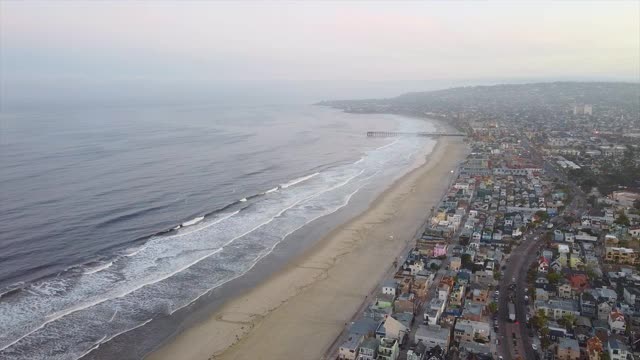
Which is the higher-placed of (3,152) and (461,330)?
(3,152)

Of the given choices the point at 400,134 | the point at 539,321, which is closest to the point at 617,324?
the point at 539,321

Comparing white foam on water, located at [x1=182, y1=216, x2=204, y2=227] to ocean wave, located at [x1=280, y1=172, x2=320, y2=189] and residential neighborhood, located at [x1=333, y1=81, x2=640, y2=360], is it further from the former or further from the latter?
residential neighborhood, located at [x1=333, y1=81, x2=640, y2=360]

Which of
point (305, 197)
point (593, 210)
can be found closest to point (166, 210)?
point (305, 197)

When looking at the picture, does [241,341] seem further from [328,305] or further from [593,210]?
[593,210]

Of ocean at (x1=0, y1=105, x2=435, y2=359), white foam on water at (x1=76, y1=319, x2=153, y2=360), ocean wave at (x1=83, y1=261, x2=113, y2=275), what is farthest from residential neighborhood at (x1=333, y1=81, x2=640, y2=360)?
ocean wave at (x1=83, y1=261, x2=113, y2=275)

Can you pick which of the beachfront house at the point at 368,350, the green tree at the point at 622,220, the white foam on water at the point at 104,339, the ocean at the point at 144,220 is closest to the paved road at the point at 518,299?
the beachfront house at the point at 368,350

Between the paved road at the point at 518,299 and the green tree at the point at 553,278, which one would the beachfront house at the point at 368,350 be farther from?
the green tree at the point at 553,278
